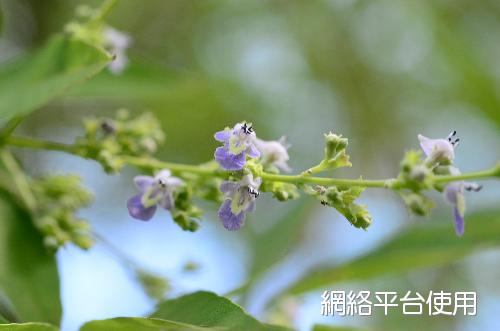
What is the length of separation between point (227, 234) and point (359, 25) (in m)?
1.55

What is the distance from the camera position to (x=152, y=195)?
1.93m

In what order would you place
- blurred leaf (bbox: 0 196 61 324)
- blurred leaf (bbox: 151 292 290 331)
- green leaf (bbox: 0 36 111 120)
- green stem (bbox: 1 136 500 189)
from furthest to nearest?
blurred leaf (bbox: 0 196 61 324)
green leaf (bbox: 0 36 111 120)
green stem (bbox: 1 136 500 189)
blurred leaf (bbox: 151 292 290 331)

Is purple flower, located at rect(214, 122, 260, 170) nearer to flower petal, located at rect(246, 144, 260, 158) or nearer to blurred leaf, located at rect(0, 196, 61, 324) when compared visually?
flower petal, located at rect(246, 144, 260, 158)

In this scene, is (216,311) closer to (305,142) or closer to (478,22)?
(305,142)

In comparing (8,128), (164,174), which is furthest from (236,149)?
(8,128)

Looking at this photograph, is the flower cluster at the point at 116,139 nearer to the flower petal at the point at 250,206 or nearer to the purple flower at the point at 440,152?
the flower petal at the point at 250,206

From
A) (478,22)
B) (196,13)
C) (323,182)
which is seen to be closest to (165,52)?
(196,13)

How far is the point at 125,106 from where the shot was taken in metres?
4.44

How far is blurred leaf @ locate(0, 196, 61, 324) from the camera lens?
6.89 ft

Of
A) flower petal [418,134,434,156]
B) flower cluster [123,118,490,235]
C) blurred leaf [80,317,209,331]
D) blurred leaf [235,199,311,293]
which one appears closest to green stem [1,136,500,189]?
flower cluster [123,118,490,235]

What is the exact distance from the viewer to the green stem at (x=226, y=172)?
5.08 feet

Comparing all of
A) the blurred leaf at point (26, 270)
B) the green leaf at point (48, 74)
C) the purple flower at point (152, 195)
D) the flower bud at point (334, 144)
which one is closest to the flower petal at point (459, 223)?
the flower bud at point (334, 144)

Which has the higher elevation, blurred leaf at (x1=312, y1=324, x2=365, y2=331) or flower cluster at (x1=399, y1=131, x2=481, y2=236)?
flower cluster at (x1=399, y1=131, x2=481, y2=236)

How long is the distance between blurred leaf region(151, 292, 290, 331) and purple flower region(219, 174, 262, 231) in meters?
0.19
